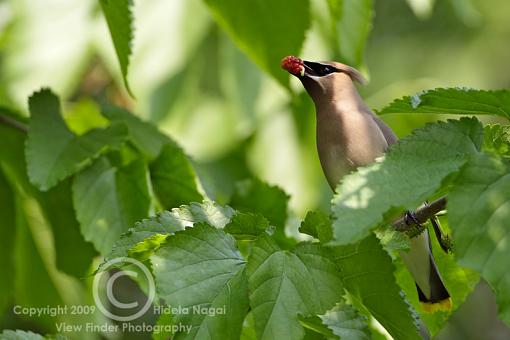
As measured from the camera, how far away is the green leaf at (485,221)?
1.38 metres

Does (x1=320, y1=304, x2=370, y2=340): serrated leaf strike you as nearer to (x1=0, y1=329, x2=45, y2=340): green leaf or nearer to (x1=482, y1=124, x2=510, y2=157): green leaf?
(x1=482, y1=124, x2=510, y2=157): green leaf

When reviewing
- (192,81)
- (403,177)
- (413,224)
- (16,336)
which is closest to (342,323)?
(413,224)

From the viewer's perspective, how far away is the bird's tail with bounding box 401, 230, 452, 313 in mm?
2105

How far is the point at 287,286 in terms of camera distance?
1.56 metres

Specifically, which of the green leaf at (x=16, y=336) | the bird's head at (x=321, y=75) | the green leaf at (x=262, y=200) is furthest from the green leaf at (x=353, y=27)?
the green leaf at (x=16, y=336)

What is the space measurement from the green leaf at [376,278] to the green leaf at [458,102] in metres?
0.24

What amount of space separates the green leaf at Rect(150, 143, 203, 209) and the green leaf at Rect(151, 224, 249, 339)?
2.29 ft

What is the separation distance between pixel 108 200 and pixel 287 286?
0.83 meters

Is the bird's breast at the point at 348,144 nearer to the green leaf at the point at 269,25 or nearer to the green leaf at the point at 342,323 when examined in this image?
the green leaf at the point at 269,25

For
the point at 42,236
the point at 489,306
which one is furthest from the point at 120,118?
the point at 489,306

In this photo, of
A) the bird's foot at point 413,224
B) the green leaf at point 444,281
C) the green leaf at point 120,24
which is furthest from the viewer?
the green leaf at point 444,281

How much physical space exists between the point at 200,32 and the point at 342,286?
6.14ft

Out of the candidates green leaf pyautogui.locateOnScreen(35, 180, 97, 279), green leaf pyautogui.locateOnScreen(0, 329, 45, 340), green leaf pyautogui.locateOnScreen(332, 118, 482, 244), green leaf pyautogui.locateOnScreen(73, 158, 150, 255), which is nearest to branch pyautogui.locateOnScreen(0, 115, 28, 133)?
green leaf pyautogui.locateOnScreen(35, 180, 97, 279)

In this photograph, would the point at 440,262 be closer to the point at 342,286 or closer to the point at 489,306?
the point at 342,286
